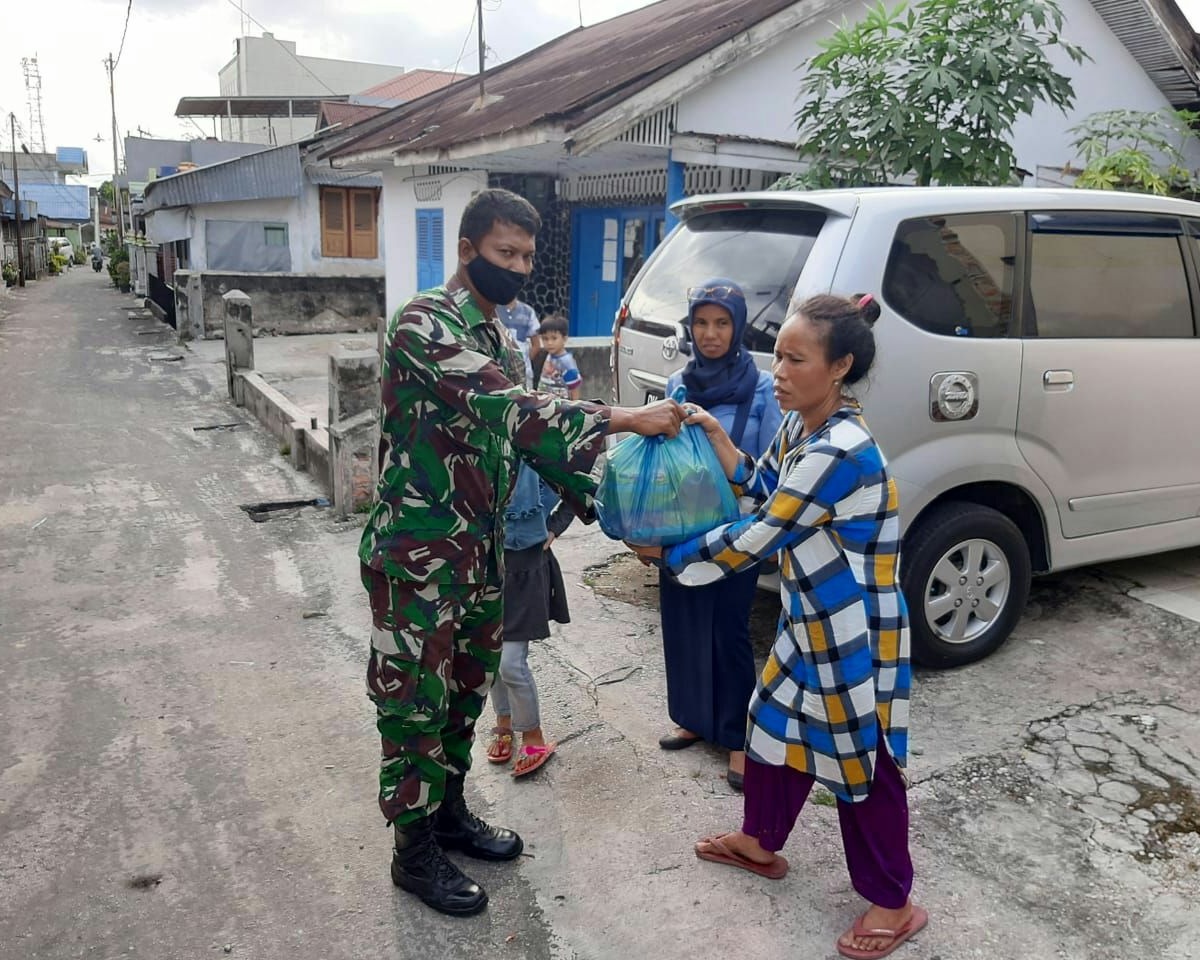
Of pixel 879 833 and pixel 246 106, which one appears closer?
pixel 879 833

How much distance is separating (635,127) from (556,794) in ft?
20.5

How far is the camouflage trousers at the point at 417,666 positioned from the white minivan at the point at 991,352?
5.04 feet

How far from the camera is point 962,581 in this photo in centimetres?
392

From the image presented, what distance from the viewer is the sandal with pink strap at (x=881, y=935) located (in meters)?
2.49

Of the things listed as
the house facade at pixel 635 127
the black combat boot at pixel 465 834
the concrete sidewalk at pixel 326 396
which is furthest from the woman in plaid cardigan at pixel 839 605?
the house facade at pixel 635 127

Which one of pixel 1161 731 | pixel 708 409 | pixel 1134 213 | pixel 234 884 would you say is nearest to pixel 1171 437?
pixel 1134 213

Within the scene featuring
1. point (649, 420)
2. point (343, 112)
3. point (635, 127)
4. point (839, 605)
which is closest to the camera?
point (839, 605)

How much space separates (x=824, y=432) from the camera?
2367mm

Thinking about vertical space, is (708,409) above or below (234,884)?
above

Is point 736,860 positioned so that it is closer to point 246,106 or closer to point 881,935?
point 881,935

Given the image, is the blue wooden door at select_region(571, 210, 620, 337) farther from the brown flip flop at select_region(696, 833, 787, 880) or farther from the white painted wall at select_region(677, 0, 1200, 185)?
the brown flip flop at select_region(696, 833, 787, 880)

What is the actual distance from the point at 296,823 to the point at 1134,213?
13.6 ft

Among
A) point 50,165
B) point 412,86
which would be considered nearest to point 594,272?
point 412,86

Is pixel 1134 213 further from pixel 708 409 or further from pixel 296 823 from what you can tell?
pixel 296 823
